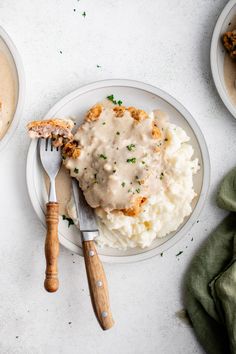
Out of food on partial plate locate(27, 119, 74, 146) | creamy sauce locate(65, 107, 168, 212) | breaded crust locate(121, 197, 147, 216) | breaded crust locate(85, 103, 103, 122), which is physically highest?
breaded crust locate(85, 103, 103, 122)

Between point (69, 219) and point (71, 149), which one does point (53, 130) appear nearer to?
point (71, 149)

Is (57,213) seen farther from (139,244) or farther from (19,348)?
(19,348)

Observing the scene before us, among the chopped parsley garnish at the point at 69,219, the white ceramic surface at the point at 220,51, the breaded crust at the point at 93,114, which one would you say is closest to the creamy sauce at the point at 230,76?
the white ceramic surface at the point at 220,51

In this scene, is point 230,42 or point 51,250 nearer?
point 51,250

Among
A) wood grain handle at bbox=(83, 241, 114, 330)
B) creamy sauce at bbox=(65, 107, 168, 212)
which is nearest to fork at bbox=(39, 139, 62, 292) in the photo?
creamy sauce at bbox=(65, 107, 168, 212)

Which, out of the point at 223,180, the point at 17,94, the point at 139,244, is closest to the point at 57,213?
the point at 139,244

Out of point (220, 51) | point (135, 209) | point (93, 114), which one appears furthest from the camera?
point (220, 51)

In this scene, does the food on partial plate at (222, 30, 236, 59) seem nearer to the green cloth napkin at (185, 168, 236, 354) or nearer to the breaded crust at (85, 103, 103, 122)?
the green cloth napkin at (185, 168, 236, 354)

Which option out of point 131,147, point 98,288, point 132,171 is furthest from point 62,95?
point 98,288
